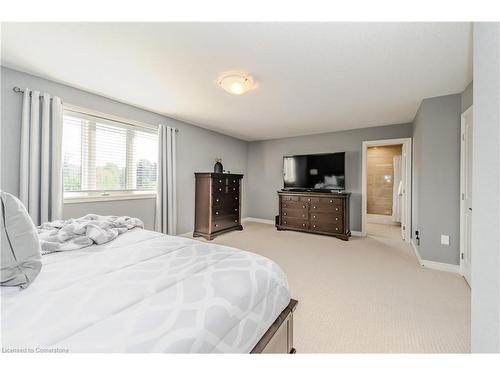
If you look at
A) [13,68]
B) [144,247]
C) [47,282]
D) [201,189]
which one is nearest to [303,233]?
[201,189]

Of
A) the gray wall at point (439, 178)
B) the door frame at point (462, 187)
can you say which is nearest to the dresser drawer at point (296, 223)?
the gray wall at point (439, 178)

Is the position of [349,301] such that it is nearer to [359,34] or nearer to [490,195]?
[490,195]

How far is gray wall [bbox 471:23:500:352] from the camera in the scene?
87cm

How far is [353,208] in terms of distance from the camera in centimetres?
469

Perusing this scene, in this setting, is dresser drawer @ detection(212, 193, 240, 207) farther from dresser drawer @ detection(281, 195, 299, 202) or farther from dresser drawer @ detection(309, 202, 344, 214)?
dresser drawer @ detection(309, 202, 344, 214)

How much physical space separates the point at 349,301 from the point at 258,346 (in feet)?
4.73

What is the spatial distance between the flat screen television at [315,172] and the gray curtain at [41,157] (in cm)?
415

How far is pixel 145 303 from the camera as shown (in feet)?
2.73

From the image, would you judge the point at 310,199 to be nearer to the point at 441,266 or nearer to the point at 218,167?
the point at 218,167

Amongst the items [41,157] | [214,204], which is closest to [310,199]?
A: [214,204]

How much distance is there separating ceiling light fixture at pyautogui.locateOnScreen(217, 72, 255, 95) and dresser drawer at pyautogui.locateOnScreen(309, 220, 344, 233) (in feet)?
10.5

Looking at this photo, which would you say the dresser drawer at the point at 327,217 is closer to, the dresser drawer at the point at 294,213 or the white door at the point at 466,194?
the dresser drawer at the point at 294,213

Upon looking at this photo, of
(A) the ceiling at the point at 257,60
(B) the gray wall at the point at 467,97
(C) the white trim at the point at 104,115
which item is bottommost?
(C) the white trim at the point at 104,115

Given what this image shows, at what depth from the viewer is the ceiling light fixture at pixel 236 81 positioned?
2248 mm
